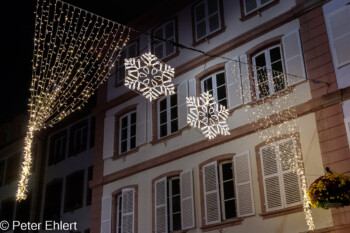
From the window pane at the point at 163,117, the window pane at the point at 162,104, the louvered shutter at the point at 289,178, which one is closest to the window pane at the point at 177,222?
the window pane at the point at 163,117

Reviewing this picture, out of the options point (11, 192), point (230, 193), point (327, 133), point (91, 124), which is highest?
point (91, 124)

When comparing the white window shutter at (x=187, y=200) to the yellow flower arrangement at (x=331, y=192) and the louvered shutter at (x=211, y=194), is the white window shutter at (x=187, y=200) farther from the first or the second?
the yellow flower arrangement at (x=331, y=192)

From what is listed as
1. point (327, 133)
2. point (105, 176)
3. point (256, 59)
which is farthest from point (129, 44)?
point (327, 133)

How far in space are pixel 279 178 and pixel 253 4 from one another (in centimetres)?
502

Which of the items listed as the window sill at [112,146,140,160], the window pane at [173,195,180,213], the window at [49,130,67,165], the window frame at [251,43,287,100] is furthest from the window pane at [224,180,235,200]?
the window at [49,130,67,165]

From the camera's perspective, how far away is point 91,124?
62.1 ft

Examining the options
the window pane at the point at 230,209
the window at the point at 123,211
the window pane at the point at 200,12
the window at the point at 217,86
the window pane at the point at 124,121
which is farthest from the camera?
the window pane at the point at 124,121

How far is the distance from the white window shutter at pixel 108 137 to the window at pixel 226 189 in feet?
13.2

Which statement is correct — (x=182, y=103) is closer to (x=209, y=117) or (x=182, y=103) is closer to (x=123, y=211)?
(x=209, y=117)

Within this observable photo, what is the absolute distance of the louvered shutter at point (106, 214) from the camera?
1422 cm

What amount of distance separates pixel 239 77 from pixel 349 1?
325 centimetres

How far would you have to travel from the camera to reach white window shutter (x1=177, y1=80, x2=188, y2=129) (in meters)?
13.5

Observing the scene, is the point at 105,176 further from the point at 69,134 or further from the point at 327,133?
the point at 327,133

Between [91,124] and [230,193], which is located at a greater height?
[91,124]
